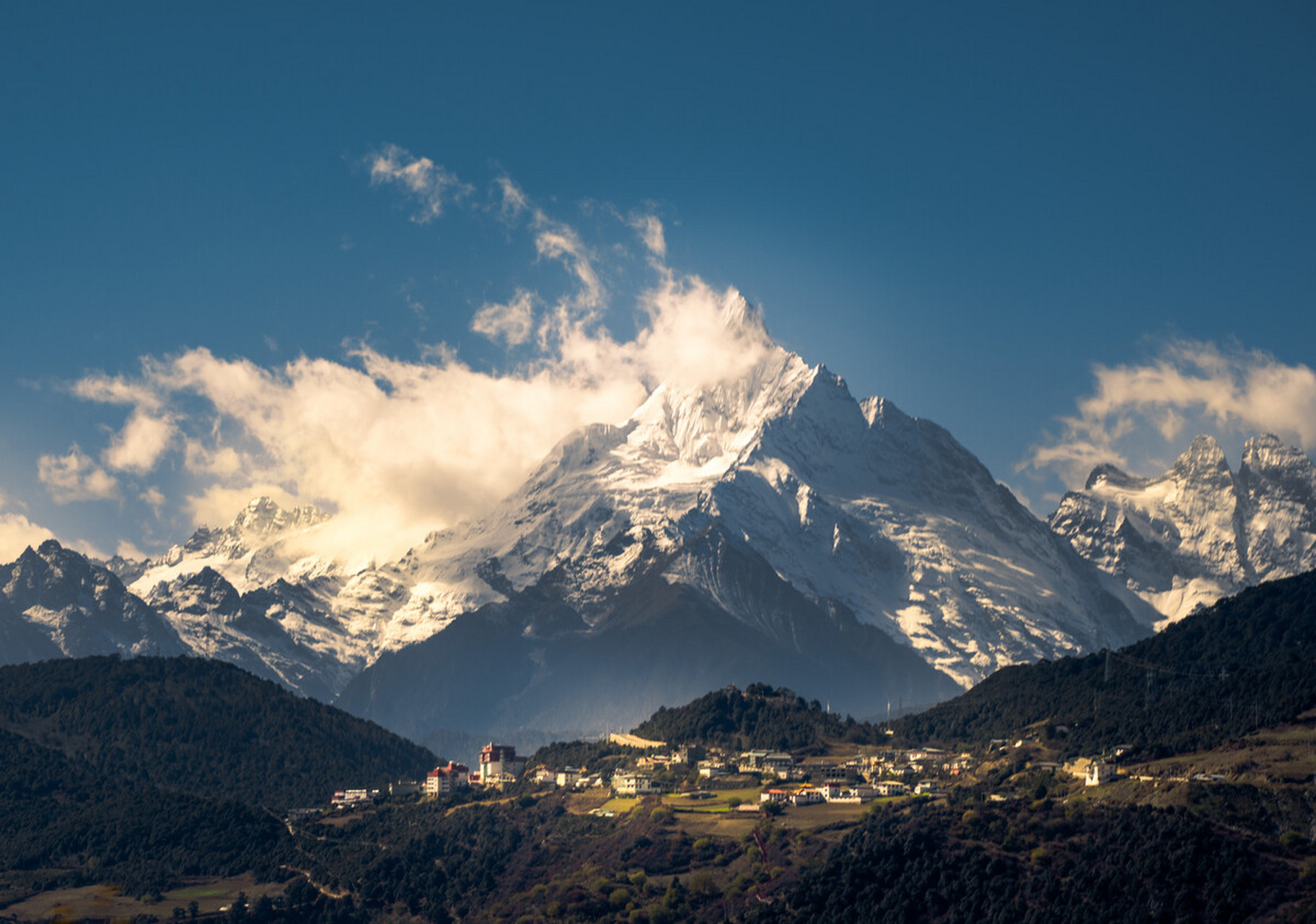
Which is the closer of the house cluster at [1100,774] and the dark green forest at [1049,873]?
the dark green forest at [1049,873]

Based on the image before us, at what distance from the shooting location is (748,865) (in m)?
193

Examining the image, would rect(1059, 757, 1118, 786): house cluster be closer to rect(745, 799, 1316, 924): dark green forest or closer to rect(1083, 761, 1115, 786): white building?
rect(1083, 761, 1115, 786): white building

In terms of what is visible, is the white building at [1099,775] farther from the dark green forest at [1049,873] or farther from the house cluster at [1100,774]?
the dark green forest at [1049,873]

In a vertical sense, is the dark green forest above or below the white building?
below

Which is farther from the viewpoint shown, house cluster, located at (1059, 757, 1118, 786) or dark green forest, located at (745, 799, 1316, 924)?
house cluster, located at (1059, 757, 1118, 786)

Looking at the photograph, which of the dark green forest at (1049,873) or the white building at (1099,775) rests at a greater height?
the white building at (1099,775)

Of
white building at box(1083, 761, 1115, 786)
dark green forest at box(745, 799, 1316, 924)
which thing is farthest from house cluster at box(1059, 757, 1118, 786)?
dark green forest at box(745, 799, 1316, 924)

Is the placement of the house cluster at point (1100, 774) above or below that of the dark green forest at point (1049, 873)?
above

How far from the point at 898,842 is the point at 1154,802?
82.1 ft

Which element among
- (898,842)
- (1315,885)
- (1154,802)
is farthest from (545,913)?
(1315,885)

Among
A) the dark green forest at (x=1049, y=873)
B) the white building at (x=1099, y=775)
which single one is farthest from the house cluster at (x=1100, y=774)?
the dark green forest at (x=1049, y=873)

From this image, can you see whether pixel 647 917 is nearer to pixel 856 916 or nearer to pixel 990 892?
pixel 856 916

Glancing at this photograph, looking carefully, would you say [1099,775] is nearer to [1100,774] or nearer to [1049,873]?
[1100,774]

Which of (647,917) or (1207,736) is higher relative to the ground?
(1207,736)
